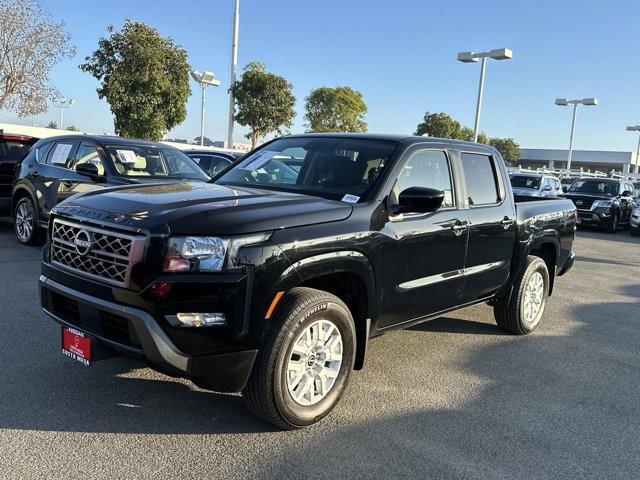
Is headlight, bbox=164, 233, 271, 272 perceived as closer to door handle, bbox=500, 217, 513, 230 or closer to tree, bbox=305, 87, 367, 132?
door handle, bbox=500, 217, 513, 230

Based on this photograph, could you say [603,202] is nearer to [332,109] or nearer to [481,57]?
[481,57]

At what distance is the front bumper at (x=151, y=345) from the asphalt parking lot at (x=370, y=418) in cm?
48

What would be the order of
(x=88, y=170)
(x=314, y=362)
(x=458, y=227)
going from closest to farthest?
(x=314, y=362) → (x=458, y=227) → (x=88, y=170)

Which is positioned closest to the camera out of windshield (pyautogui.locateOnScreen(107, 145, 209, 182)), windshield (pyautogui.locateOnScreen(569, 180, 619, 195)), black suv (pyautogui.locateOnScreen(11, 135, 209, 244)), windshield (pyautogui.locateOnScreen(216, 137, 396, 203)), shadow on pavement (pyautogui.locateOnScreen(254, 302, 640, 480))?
shadow on pavement (pyautogui.locateOnScreen(254, 302, 640, 480))

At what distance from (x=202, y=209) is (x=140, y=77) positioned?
1983 centimetres

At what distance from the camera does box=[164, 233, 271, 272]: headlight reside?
3.09m

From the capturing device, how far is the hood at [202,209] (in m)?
3.14

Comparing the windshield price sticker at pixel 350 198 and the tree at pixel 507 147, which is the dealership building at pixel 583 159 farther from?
the windshield price sticker at pixel 350 198

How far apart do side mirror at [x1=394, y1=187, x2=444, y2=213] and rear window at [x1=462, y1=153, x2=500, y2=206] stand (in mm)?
1054

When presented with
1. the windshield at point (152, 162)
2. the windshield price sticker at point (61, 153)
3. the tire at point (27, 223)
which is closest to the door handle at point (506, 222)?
the windshield at point (152, 162)

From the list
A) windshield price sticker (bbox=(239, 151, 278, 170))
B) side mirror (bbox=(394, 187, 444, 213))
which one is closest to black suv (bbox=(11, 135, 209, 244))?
windshield price sticker (bbox=(239, 151, 278, 170))

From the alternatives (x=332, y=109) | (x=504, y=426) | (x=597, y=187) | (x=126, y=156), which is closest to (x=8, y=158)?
(x=126, y=156)

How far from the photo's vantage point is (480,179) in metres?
5.18

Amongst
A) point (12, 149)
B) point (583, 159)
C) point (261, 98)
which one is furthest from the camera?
point (583, 159)
